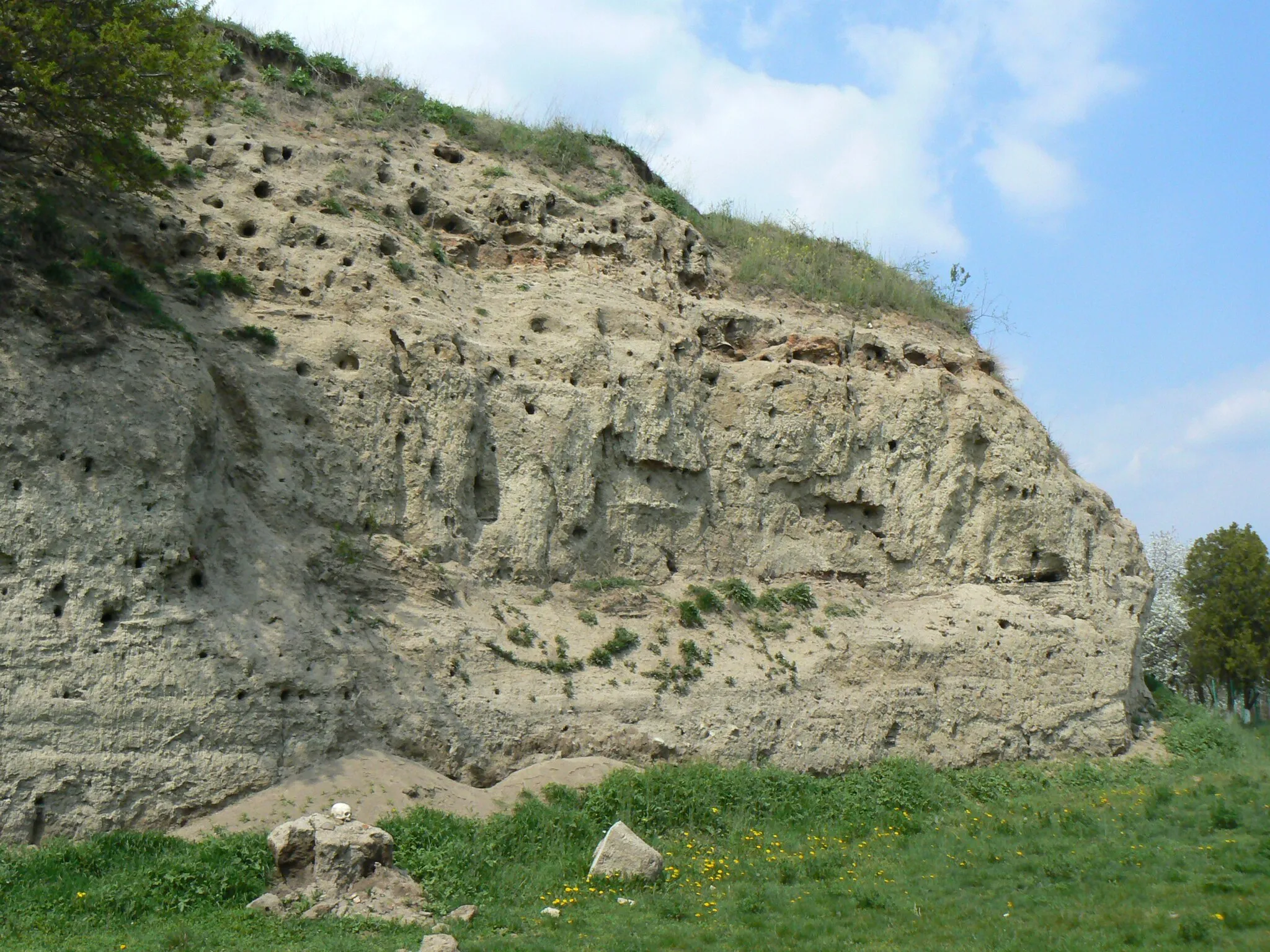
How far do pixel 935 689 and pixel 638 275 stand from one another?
8.91 m

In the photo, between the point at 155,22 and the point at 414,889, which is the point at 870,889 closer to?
the point at 414,889

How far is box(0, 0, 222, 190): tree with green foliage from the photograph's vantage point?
13148 millimetres

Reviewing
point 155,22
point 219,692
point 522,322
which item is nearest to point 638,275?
point 522,322

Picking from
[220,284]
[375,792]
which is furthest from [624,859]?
[220,284]

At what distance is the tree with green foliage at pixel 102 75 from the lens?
13.1m

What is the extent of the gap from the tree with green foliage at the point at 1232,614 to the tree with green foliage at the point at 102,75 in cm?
2525

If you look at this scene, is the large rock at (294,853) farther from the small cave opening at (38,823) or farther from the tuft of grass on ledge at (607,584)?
the tuft of grass on ledge at (607,584)

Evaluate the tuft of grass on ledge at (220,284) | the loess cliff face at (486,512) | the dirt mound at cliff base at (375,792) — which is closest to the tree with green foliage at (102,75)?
the loess cliff face at (486,512)

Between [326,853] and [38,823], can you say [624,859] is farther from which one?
[38,823]

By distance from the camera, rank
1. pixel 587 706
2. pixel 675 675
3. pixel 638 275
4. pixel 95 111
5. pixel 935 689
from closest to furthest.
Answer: pixel 95 111 → pixel 587 706 → pixel 675 675 → pixel 935 689 → pixel 638 275

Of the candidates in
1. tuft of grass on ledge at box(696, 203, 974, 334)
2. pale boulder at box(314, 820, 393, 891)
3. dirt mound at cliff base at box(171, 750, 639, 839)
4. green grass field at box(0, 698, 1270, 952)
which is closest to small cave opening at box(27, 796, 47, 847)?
green grass field at box(0, 698, 1270, 952)

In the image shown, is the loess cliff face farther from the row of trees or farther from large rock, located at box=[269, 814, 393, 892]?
the row of trees

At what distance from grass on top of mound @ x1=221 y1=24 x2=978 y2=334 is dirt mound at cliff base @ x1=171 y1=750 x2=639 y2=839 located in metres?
11.5

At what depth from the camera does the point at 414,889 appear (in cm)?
1148
